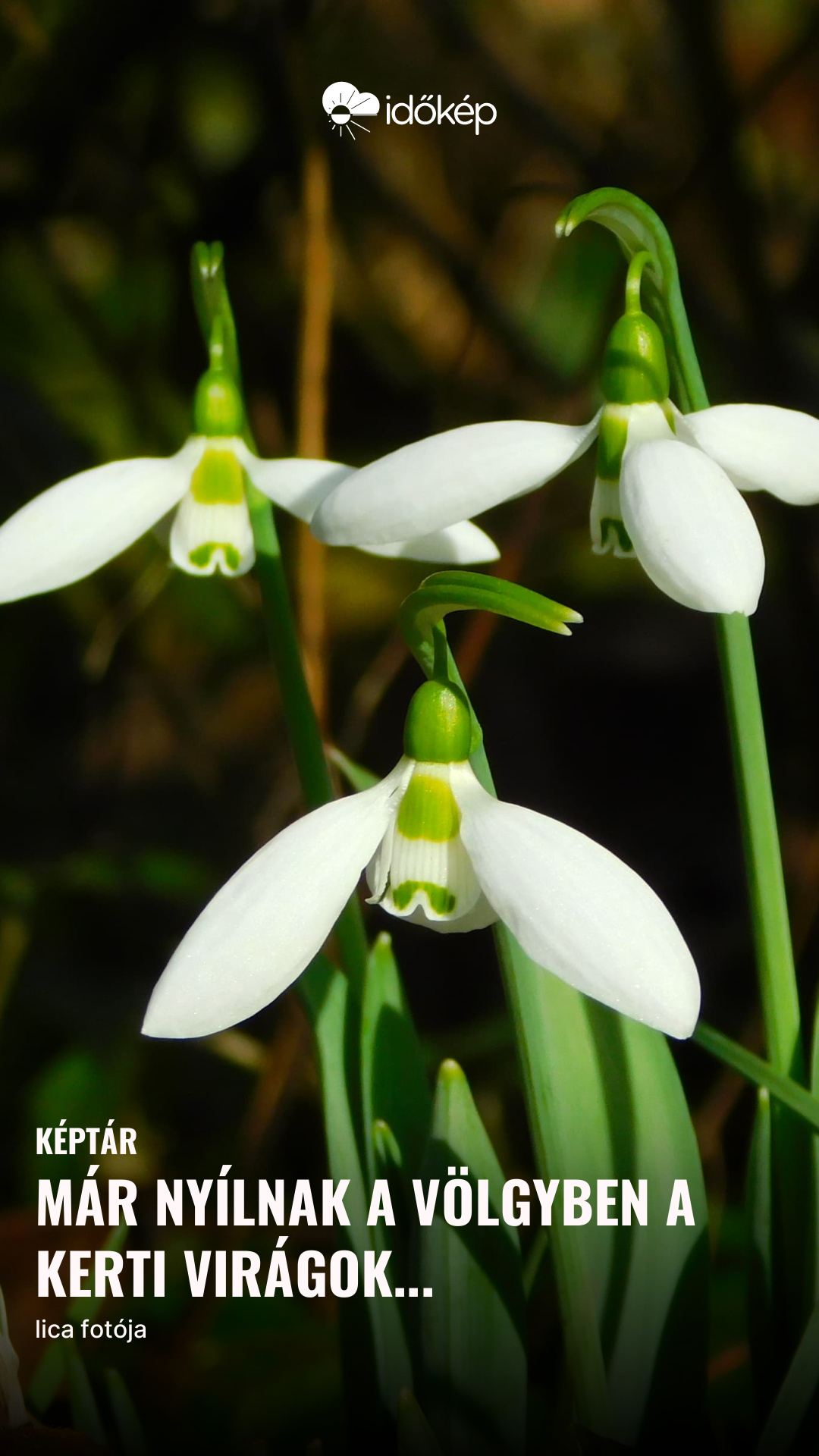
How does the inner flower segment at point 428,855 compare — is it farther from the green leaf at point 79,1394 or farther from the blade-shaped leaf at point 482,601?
the green leaf at point 79,1394

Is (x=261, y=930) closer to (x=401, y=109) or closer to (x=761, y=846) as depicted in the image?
(x=761, y=846)

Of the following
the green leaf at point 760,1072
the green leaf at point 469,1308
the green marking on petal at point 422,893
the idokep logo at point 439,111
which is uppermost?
the idokep logo at point 439,111

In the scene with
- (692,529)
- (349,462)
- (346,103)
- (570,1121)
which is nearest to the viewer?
(692,529)

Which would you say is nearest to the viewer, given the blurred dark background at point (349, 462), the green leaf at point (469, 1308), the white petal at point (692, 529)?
the white petal at point (692, 529)

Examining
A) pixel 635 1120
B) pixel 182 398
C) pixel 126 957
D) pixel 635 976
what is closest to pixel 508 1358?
pixel 635 1120

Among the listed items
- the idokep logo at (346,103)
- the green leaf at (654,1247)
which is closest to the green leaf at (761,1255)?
the green leaf at (654,1247)

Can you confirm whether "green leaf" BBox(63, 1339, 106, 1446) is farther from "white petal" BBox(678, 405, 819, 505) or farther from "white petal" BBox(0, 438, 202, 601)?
"white petal" BBox(678, 405, 819, 505)

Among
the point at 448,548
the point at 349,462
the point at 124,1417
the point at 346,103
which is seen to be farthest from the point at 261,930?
the point at 349,462
